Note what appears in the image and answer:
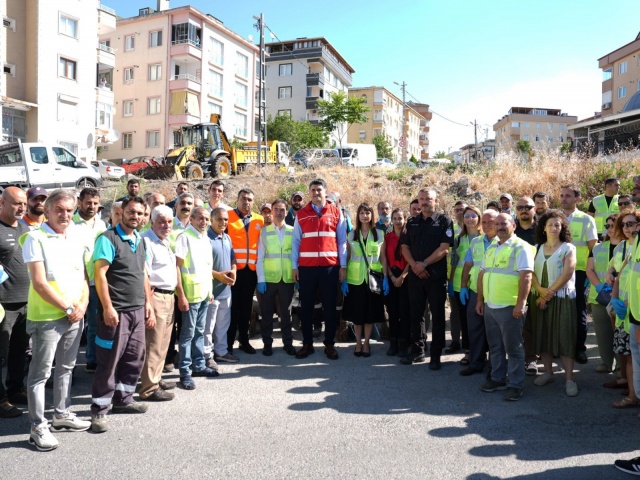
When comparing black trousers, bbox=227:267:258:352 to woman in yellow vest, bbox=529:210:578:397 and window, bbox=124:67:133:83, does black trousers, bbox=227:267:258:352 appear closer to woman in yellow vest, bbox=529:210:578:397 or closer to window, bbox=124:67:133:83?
woman in yellow vest, bbox=529:210:578:397

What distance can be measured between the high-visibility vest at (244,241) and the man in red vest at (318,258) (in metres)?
0.55

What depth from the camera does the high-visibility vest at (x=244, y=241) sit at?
7.30 meters

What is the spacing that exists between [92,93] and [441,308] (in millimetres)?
33962

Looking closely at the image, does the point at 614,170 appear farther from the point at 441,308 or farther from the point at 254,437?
the point at 254,437

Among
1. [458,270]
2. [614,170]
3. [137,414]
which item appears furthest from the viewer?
[614,170]

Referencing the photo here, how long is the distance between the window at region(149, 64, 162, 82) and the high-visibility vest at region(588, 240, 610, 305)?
42.1 meters

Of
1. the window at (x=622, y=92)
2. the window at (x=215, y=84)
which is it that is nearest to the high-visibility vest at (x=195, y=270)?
the window at (x=215, y=84)

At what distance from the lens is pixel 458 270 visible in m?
7.20

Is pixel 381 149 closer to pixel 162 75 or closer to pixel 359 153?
pixel 359 153

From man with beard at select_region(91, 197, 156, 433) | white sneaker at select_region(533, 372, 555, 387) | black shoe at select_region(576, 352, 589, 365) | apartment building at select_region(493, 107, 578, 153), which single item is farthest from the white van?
apartment building at select_region(493, 107, 578, 153)

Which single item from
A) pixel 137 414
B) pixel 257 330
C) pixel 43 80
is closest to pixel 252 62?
pixel 43 80

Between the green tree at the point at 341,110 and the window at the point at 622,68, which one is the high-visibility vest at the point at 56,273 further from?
the window at the point at 622,68

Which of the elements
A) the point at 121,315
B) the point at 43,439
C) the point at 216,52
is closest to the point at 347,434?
the point at 121,315

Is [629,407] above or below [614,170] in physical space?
below
